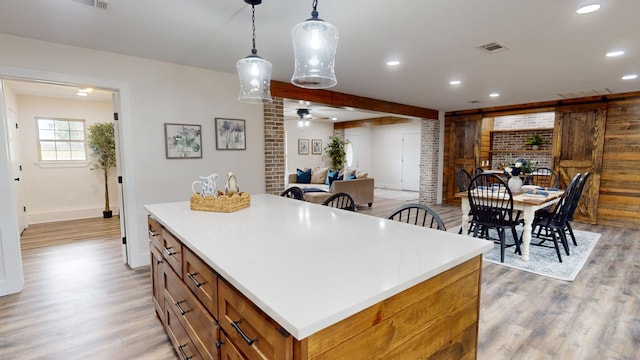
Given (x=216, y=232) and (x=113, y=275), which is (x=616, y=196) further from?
(x=113, y=275)

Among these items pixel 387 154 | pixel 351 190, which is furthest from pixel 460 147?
pixel 387 154

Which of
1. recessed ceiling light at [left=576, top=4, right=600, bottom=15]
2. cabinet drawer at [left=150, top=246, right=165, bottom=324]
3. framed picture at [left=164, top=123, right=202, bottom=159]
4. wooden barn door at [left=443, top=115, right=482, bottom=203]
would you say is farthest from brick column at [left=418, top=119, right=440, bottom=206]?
cabinet drawer at [left=150, top=246, right=165, bottom=324]

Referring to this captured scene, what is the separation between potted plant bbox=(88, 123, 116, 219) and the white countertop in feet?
15.9

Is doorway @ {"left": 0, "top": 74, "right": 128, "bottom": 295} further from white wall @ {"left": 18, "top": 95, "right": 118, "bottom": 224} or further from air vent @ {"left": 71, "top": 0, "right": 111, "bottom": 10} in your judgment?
air vent @ {"left": 71, "top": 0, "right": 111, "bottom": 10}

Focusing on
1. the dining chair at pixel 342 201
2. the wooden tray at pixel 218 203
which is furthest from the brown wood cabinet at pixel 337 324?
the dining chair at pixel 342 201

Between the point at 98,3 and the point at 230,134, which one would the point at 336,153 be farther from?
the point at 98,3

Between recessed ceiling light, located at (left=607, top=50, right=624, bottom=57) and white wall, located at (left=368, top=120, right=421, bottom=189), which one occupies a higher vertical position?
recessed ceiling light, located at (left=607, top=50, right=624, bottom=57)

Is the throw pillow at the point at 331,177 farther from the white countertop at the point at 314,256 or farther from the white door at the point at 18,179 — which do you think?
the white door at the point at 18,179

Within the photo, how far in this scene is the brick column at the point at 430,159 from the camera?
7.58 meters

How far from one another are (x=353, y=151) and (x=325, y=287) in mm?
10915

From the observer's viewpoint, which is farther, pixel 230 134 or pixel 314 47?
pixel 230 134

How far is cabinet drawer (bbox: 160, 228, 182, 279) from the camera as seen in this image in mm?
1645

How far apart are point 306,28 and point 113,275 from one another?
3.22 metres

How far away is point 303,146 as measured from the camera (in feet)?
34.0
